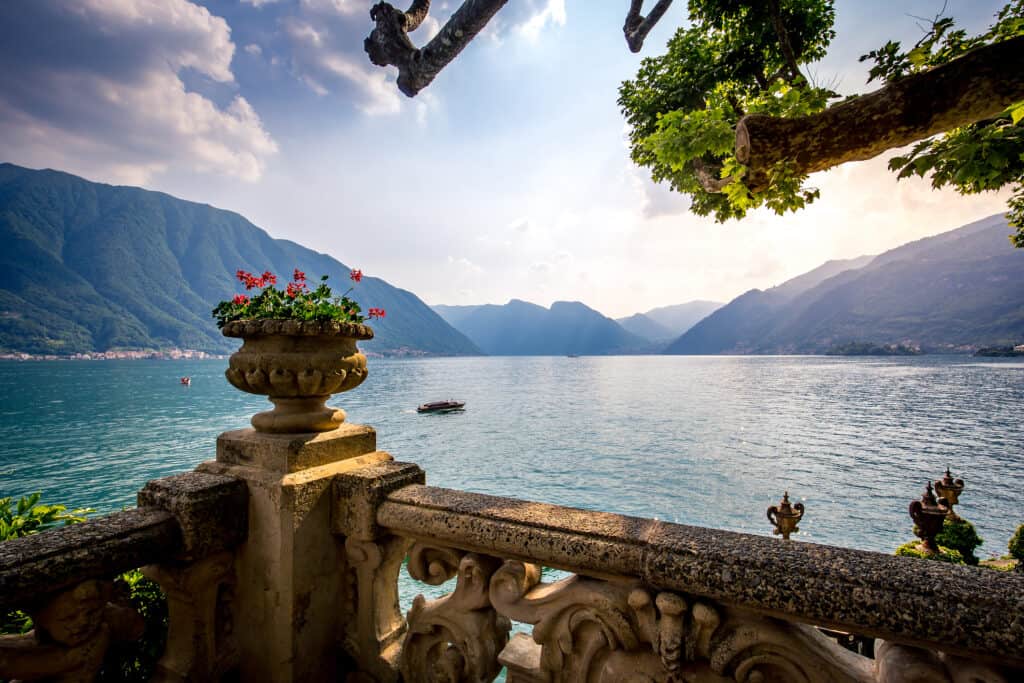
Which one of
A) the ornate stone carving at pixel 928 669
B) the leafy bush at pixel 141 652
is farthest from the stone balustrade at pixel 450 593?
the leafy bush at pixel 141 652

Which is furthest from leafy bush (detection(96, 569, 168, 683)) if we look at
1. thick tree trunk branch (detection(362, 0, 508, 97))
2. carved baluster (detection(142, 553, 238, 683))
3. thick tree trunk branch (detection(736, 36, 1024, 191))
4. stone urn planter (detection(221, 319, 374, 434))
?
thick tree trunk branch (detection(736, 36, 1024, 191))

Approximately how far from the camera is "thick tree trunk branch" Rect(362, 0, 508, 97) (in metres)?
3.51

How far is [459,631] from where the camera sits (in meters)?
2.12

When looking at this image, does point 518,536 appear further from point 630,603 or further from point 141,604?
point 141,604

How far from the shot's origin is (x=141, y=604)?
10.5ft

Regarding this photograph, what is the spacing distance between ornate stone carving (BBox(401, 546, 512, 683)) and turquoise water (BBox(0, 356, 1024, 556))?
26261 millimetres

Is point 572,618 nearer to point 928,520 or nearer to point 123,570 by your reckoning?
point 123,570

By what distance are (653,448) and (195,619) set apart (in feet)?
147

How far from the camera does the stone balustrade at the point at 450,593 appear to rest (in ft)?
4.61

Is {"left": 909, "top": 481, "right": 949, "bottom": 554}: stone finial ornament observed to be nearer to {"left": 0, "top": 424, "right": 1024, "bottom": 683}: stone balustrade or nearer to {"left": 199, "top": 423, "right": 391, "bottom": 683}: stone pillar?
{"left": 0, "top": 424, "right": 1024, "bottom": 683}: stone balustrade

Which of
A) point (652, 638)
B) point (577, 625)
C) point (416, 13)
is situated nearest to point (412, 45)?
point (416, 13)

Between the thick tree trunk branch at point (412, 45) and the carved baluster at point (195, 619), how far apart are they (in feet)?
12.1

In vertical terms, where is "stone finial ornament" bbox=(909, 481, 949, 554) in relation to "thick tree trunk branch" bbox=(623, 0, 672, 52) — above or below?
below

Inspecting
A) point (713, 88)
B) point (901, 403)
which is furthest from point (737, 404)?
point (713, 88)
